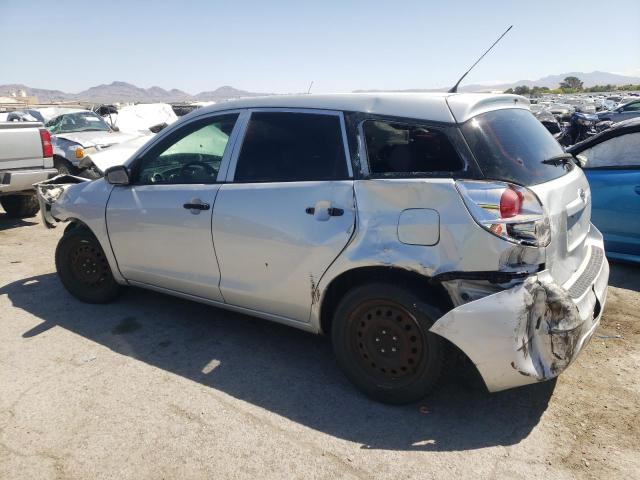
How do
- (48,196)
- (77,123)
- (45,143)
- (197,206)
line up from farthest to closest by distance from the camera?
(77,123), (45,143), (48,196), (197,206)

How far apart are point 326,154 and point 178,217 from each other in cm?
128

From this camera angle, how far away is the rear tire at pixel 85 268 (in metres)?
4.37

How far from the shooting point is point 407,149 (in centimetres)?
279

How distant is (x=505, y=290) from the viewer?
249cm

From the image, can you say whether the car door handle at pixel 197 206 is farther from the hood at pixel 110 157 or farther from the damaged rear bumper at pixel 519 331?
the hood at pixel 110 157

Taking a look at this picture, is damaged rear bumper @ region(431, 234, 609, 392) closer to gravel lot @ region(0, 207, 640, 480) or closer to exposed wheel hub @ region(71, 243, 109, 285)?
gravel lot @ region(0, 207, 640, 480)

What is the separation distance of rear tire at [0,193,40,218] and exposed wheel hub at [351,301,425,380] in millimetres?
7304

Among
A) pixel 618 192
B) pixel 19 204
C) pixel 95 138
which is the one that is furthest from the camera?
pixel 95 138

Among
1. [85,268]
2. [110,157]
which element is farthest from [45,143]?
[85,268]

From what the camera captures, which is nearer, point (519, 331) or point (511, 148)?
point (519, 331)

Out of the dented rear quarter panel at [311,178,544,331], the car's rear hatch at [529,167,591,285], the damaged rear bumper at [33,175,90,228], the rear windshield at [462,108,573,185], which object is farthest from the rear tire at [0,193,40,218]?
the car's rear hatch at [529,167,591,285]

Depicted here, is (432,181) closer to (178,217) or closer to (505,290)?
(505,290)

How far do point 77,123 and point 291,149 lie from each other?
1011 cm

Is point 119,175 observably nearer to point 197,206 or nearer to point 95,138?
point 197,206
